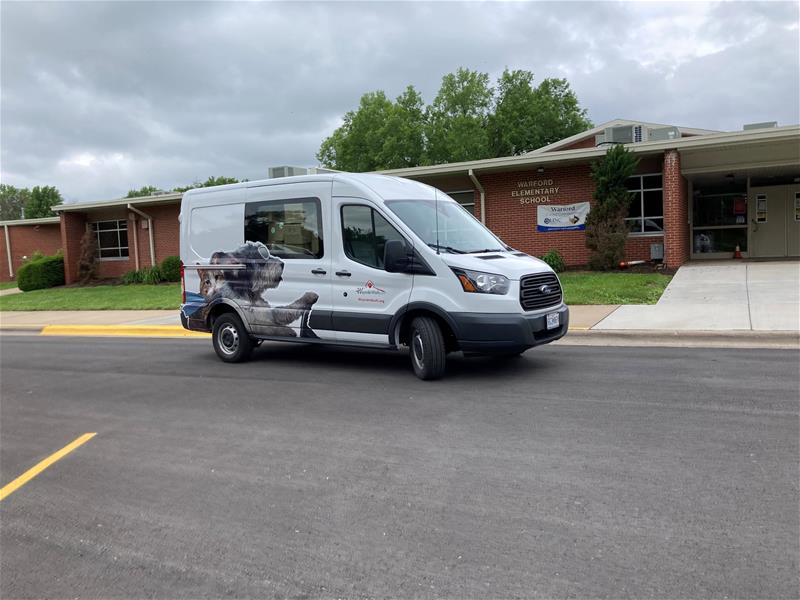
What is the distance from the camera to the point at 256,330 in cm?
855

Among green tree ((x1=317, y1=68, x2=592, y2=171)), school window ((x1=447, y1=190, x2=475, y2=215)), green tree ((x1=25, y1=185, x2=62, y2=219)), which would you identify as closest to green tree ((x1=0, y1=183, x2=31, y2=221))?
green tree ((x1=25, y1=185, x2=62, y2=219))

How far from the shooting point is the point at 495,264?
6.77m

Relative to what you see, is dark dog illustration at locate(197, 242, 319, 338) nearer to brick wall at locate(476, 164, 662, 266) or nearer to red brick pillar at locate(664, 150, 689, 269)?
brick wall at locate(476, 164, 662, 266)

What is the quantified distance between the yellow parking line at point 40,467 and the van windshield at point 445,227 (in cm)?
389

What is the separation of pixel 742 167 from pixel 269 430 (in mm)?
16564

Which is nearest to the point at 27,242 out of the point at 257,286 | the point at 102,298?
the point at 102,298

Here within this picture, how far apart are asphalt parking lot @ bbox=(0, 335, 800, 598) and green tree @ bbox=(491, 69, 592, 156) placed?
1927 inches

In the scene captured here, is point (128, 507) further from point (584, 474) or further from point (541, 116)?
point (541, 116)

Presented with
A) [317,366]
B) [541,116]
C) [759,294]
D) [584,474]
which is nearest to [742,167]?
[759,294]

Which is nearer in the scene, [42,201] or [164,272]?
[164,272]

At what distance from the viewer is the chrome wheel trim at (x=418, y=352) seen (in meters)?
7.00

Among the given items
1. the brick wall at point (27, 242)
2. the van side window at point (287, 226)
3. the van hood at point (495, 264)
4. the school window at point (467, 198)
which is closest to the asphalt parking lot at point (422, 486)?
the van hood at point (495, 264)

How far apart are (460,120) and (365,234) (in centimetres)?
4897

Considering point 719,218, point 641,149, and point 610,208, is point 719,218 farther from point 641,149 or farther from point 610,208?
point 610,208
